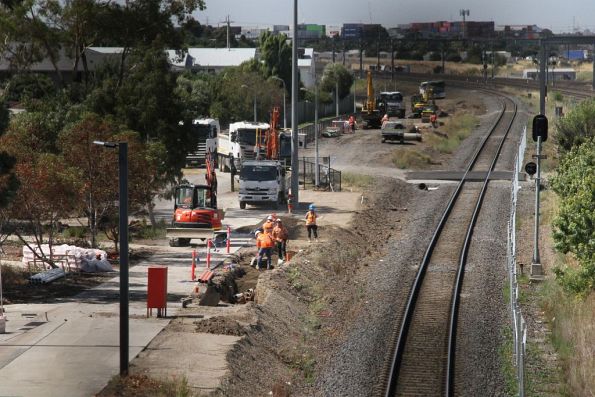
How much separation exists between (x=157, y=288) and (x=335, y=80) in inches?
3840

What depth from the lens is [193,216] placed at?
42.9 m

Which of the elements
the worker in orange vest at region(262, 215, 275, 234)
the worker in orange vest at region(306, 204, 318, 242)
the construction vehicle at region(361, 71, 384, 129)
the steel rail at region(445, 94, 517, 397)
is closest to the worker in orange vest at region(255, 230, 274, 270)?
the worker in orange vest at region(262, 215, 275, 234)

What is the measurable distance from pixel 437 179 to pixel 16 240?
27397 millimetres

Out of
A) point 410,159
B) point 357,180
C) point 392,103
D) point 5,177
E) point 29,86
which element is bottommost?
point 357,180

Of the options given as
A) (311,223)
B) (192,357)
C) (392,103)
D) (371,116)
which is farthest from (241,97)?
(192,357)

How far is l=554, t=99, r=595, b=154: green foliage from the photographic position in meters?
57.9

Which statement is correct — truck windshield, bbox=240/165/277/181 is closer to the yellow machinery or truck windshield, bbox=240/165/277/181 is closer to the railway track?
the railway track

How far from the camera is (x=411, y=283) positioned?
111ft

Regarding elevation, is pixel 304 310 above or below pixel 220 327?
below

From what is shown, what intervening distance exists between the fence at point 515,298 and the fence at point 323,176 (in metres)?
8.81

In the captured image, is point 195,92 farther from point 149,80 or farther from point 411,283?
point 411,283

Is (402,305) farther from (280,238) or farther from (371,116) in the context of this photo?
(371,116)

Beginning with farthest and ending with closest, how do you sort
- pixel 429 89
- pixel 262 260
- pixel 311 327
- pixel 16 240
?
1. pixel 429 89
2. pixel 16 240
3. pixel 262 260
4. pixel 311 327

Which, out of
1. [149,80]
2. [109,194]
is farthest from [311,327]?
[149,80]
